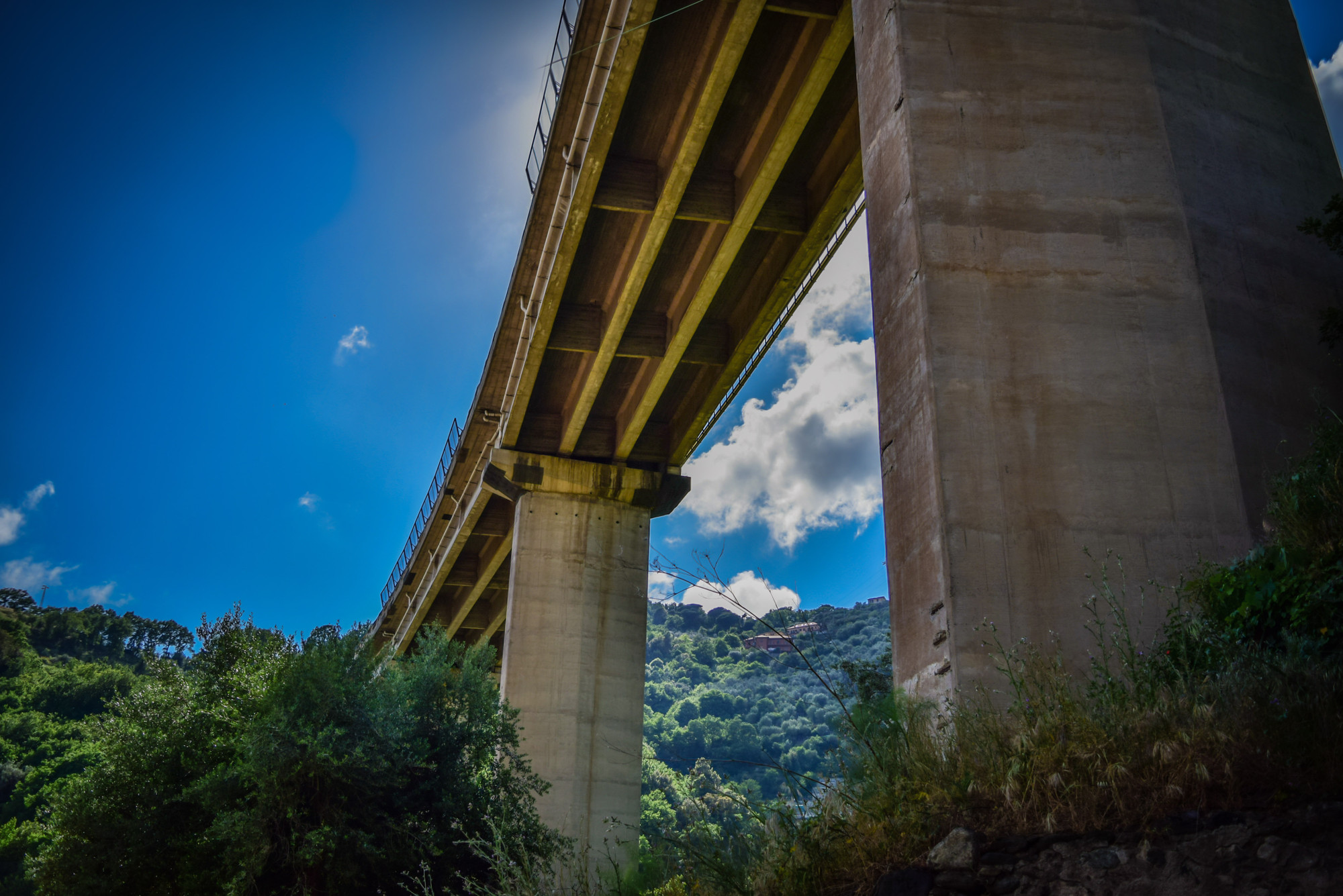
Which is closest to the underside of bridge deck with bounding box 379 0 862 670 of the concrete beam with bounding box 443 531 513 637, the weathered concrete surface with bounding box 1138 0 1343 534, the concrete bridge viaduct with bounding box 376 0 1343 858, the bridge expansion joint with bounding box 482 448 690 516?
the bridge expansion joint with bounding box 482 448 690 516

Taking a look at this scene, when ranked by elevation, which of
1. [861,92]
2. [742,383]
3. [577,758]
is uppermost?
[742,383]

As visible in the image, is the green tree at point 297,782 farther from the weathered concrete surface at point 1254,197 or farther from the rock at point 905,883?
the weathered concrete surface at point 1254,197

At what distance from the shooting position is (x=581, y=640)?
21656mm

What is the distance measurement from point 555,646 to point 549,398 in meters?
5.94

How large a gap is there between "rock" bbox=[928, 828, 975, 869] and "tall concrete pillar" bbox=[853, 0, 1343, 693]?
2382mm

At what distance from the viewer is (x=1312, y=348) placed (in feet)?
27.7

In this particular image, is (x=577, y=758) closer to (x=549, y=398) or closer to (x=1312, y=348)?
(x=549, y=398)

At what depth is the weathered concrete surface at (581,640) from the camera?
20.4 m

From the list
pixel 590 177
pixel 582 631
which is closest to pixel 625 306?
pixel 590 177

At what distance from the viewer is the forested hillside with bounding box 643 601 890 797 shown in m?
13.5

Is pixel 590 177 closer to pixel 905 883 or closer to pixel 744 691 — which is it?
pixel 905 883

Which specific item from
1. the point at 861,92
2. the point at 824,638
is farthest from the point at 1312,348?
the point at 824,638

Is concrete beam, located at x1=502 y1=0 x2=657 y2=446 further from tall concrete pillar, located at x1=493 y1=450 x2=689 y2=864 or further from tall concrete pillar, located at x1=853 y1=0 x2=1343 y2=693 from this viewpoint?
tall concrete pillar, located at x1=853 y1=0 x2=1343 y2=693

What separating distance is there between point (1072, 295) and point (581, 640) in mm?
15616
